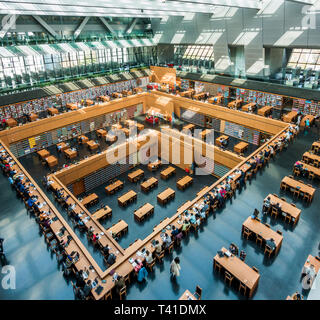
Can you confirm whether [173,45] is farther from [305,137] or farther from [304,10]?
[305,137]

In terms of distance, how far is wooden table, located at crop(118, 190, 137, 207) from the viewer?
57.2ft

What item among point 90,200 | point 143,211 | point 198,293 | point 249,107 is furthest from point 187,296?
point 249,107

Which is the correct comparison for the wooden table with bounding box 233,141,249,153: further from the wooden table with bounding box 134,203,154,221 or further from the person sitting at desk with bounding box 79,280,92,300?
the person sitting at desk with bounding box 79,280,92,300

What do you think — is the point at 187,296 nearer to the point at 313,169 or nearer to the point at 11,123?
the point at 313,169

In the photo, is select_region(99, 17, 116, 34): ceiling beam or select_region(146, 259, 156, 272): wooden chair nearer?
select_region(146, 259, 156, 272): wooden chair

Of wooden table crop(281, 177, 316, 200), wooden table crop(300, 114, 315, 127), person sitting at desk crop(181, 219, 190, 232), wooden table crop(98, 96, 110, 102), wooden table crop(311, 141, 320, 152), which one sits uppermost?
wooden table crop(98, 96, 110, 102)

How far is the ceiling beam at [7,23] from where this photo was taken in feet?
73.8

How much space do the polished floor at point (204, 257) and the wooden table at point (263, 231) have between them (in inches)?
20.9

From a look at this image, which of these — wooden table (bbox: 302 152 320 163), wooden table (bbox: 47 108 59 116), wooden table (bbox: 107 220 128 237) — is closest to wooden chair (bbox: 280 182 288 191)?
wooden table (bbox: 302 152 320 163)

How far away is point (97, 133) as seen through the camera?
2509 centimetres

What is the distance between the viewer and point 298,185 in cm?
1239

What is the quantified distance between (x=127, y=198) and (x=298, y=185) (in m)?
10.8

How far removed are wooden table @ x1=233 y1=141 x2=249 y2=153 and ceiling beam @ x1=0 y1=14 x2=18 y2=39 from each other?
76.4 feet

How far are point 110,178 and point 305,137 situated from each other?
625 inches
